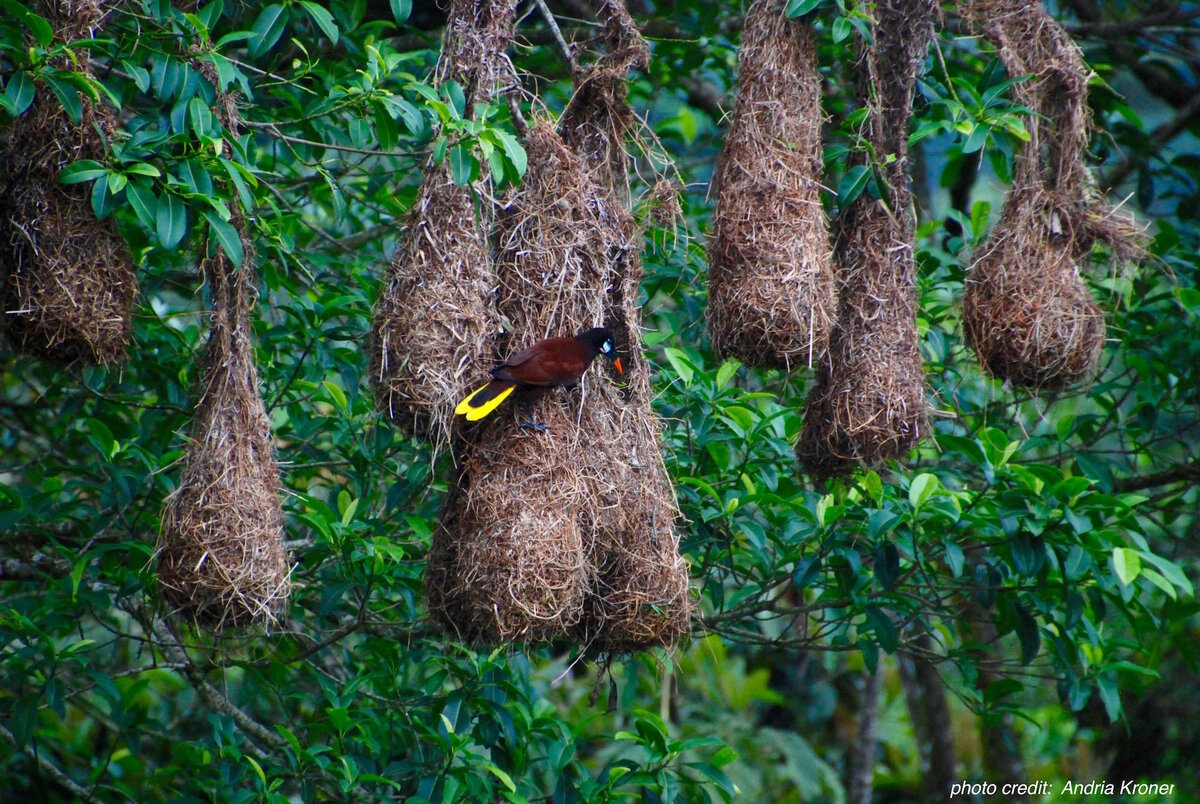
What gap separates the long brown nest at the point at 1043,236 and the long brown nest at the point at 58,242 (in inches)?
93.5

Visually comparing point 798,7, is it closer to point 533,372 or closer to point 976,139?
point 976,139

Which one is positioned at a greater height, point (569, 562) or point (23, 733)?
point (569, 562)

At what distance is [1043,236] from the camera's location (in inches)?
127

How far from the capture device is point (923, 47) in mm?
3156

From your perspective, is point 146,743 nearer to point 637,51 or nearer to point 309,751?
point 309,751

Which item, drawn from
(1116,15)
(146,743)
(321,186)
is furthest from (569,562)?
(1116,15)

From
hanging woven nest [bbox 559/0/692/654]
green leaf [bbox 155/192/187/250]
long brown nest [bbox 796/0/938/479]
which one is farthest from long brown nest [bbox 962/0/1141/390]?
green leaf [bbox 155/192/187/250]

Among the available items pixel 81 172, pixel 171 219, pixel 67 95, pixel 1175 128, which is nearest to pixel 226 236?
pixel 171 219

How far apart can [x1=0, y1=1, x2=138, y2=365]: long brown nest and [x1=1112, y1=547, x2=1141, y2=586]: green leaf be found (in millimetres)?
2615

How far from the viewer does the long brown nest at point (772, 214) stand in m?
2.83

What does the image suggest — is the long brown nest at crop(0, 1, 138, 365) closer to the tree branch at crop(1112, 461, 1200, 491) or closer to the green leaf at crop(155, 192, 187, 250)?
the green leaf at crop(155, 192, 187, 250)

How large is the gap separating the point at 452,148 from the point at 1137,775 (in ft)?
23.3

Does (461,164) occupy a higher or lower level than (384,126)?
higher

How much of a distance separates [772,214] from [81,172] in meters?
1.70
